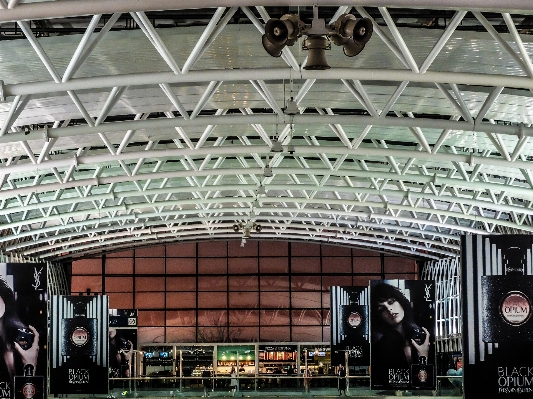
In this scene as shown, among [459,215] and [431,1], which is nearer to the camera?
[431,1]

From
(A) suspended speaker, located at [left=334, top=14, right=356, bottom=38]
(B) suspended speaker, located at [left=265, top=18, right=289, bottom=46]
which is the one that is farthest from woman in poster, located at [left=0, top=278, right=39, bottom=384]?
(A) suspended speaker, located at [left=334, top=14, right=356, bottom=38]

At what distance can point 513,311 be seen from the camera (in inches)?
609

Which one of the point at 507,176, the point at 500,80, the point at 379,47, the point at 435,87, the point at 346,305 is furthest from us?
the point at 507,176

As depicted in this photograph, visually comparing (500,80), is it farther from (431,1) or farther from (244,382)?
(244,382)

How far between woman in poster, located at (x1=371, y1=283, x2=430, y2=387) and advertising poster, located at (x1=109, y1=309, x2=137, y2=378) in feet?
50.7

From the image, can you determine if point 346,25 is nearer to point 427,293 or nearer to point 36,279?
point 36,279

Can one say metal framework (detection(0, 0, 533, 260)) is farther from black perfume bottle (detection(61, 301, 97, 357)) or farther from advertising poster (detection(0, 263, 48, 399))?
black perfume bottle (detection(61, 301, 97, 357))

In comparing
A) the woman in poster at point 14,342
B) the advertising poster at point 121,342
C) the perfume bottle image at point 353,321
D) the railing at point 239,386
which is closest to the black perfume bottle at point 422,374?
the railing at point 239,386

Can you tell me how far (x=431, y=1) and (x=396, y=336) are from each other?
39.5 ft

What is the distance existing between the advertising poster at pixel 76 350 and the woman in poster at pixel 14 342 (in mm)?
6417

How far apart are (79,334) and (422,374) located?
9.33m

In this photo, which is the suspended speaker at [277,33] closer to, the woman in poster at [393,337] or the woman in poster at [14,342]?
the woman in poster at [14,342]

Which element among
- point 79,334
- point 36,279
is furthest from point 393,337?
point 36,279

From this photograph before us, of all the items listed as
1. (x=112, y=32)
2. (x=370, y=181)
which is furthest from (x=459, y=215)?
(x=112, y=32)
